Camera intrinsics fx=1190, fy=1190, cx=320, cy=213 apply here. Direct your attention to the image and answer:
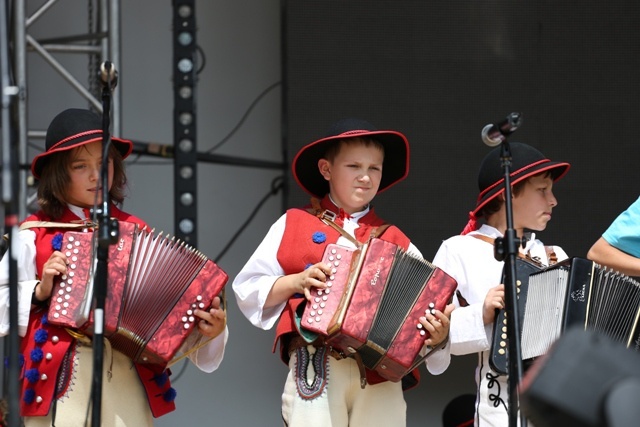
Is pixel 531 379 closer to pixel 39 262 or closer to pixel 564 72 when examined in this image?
pixel 39 262

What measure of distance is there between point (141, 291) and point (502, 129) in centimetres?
122

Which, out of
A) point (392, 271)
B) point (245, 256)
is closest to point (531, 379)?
point (392, 271)

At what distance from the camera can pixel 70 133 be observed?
4.04m

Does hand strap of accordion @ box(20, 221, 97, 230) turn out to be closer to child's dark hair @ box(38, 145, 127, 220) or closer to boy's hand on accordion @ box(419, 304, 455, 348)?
child's dark hair @ box(38, 145, 127, 220)

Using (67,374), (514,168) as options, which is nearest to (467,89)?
(514,168)

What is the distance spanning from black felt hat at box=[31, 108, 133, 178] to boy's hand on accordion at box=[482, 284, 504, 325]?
4.51 feet

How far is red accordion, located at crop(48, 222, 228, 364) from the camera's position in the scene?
3648mm

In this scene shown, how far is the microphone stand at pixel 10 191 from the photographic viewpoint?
2.58 m

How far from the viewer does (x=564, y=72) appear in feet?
19.9

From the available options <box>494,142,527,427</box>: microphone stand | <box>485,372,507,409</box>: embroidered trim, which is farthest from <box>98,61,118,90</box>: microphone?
<box>485,372,507,409</box>: embroidered trim

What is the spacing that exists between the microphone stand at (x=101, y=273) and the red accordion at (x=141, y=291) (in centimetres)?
29

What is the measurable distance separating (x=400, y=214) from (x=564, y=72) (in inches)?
43.8

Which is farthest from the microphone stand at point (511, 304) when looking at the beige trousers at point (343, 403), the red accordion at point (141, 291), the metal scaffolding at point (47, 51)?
the metal scaffolding at point (47, 51)

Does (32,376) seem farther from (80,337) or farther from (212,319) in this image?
(212,319)
